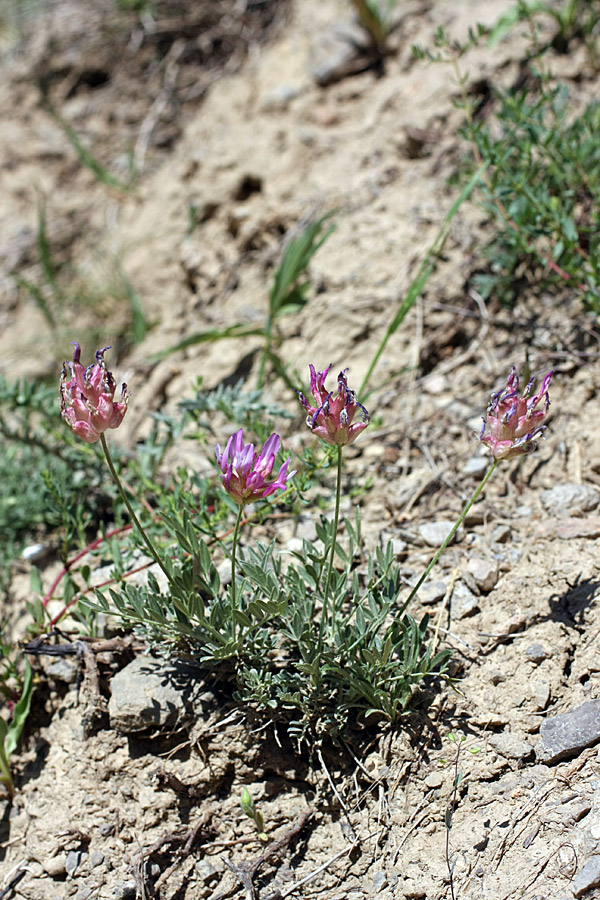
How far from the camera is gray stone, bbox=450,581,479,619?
2.35 meters

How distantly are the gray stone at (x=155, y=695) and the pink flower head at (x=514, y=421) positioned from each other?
3.82 feet

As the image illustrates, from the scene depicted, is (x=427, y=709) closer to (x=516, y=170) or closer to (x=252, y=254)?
(x=516, y=170)

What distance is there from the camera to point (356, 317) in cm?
350

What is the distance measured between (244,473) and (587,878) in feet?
3.89

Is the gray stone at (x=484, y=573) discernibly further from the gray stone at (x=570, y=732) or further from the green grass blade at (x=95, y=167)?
the green grass blade at (x=95, y=167)

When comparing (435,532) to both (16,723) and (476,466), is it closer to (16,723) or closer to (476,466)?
(476,466)

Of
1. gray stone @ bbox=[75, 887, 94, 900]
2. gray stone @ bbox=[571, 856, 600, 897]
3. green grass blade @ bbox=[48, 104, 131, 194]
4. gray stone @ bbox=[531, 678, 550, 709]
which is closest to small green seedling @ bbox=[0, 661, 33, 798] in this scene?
gray stone @ bbox=[75, 887, 94, 900]

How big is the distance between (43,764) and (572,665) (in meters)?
1.67

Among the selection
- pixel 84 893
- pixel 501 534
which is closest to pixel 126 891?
pixel 84 893

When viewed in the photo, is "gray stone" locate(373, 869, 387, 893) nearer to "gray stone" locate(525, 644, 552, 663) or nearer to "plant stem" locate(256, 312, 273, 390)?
"gray stone" locate(525, 644, 552, 663)

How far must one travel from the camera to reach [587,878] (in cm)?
165

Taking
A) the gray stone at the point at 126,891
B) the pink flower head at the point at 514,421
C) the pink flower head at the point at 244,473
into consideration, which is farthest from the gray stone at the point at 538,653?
the gray stone at the point at 126,891

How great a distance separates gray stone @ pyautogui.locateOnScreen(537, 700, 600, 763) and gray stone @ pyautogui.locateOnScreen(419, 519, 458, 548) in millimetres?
741

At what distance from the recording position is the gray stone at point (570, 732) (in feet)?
6.30
